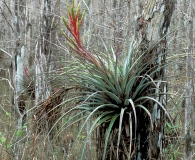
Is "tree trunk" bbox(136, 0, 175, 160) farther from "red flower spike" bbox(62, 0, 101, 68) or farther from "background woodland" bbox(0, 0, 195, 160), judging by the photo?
"red flower spike" bbox(62, 0, 101, 68)

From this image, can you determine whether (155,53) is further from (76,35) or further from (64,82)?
(64,82)

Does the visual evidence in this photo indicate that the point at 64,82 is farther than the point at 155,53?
Yes

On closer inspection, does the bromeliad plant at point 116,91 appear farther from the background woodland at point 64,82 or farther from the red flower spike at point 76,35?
the background woodland at point 64,82

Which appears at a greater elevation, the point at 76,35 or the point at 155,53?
the point at 76,35

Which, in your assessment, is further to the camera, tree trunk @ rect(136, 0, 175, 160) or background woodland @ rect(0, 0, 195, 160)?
background woodland @ rect(0, 0, 195, 160)

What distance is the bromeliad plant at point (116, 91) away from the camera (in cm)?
255

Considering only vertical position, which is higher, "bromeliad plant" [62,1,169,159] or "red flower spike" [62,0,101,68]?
"red flower spike" [62,0,101,68]

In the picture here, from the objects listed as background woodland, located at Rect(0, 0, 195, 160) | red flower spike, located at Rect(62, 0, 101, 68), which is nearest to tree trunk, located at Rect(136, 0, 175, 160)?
background woodland, located at Rect(0, 0, 195, 160)

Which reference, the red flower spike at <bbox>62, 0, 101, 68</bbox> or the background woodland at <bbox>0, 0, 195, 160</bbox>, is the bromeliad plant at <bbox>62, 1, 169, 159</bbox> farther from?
the background woodland at <bbox>0, 0, 195, 160</bbox>

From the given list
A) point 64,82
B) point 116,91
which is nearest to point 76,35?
point 64,82

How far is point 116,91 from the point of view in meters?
2.56

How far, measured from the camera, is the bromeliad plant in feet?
8.36

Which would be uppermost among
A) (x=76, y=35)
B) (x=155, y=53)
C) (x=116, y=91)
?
(x=76, y=35)

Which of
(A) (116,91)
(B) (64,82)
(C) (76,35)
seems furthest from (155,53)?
(B) (64,82)
